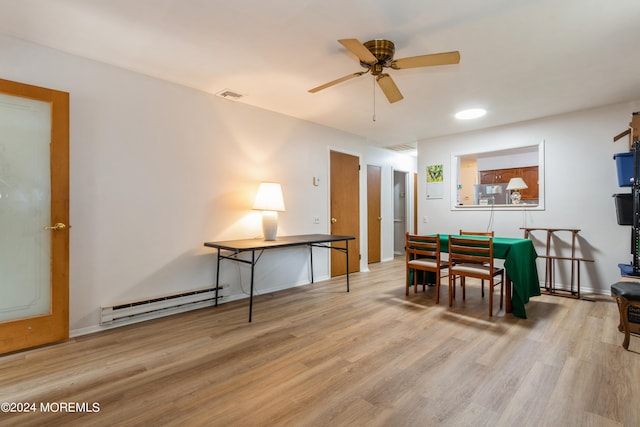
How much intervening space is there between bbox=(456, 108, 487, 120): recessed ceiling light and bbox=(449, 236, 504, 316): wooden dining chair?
1.79 metres

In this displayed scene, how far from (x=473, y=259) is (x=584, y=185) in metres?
2.14

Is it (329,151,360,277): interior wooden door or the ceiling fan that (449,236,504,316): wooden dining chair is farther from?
(329,151,360,277): interior wooden door

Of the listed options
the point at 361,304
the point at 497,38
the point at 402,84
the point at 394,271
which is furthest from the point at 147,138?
the point at 394,271

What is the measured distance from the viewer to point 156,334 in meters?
2.69

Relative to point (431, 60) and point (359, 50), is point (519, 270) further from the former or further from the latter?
point (359, 50)

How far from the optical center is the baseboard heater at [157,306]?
110 inches

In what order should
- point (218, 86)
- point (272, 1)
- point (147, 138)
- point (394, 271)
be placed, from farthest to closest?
point (394, 271) < point (218, 86) < point (147, 138) < point (272, 1)

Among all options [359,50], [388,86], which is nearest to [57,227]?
[359,50]

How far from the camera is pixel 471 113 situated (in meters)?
4.16

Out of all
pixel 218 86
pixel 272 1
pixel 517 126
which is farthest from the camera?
pixel 517 126

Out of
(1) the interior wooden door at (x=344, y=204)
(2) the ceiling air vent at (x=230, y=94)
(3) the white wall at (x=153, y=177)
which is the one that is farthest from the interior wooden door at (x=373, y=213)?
(2) the ceiling air vent at (x=230, y=94)

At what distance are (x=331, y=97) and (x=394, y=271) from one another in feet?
11.0

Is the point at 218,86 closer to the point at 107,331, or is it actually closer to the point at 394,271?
the point at 107,331

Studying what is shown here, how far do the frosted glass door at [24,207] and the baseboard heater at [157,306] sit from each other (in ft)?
1.55
